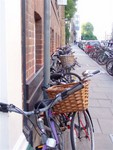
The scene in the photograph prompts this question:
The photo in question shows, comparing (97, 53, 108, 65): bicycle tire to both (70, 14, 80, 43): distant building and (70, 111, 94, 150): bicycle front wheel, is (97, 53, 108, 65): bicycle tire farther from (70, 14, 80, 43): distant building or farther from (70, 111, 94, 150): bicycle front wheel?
(70, 14, 80, 43): distant building

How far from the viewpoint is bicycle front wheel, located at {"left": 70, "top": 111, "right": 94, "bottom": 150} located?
12.7 feet

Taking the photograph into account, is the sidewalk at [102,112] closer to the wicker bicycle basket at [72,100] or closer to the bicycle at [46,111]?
the bicycle at [46,111]

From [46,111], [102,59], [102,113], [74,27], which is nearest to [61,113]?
[46,111]

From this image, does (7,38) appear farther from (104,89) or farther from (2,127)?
(104,89)

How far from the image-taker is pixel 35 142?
3979 millimetres

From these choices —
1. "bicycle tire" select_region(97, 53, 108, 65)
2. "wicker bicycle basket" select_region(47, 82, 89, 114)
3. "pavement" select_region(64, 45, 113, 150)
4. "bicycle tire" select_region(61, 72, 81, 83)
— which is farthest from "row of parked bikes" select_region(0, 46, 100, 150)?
"bicycle tire" select_region(97, 53, 108, 65)

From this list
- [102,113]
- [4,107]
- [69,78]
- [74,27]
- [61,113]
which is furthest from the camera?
[74,27]

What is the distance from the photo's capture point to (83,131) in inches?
163

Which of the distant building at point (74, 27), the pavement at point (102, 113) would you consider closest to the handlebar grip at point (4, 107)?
the pavement at point (102, 113)

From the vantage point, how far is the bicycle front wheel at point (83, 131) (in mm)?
3885

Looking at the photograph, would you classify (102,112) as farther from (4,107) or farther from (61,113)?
(4,107)

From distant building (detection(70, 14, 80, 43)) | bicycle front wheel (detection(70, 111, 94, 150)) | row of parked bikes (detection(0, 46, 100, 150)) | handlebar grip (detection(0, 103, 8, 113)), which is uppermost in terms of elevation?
distant building (detection(70, 14, 80, 43))

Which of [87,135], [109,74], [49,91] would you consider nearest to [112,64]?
[109,74]

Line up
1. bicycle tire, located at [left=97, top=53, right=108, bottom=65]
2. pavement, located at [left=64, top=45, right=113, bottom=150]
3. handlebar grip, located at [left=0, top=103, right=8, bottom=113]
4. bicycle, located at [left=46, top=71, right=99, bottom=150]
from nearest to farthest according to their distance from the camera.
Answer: handlebar grip, located at [left=0, top=103, right=8, bottom=113] < bicycle, located at [left=46, top=71, right=99, bottom=150] < pavement, located at [left=64, top=45, right=113, bottom=150] < bicycle tire, located at [left=97, top=53, right=108, bottom=65]
